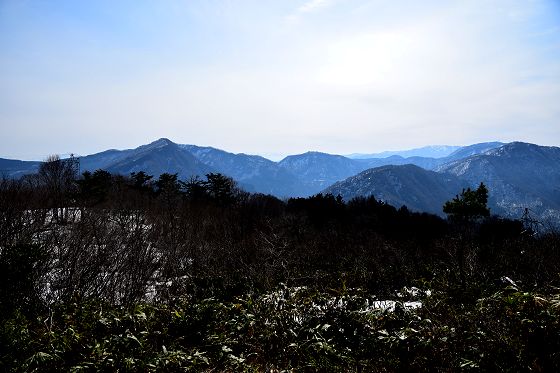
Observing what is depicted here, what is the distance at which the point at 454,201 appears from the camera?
29.0 metres

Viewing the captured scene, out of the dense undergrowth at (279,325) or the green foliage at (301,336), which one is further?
the dense undergrowth at (279,325)

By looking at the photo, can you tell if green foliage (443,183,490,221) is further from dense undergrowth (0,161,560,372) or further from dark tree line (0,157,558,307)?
dense undergrowth (0,161,560,372)

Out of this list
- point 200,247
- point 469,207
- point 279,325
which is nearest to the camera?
point 279,325

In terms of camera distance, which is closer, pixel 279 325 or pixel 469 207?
pixel 279 325

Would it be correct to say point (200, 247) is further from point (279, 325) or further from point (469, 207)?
point (469, 207)

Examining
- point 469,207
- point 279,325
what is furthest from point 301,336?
point 469,207

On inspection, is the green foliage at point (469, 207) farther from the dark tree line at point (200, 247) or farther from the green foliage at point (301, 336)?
the green foliage at point (301, 336)

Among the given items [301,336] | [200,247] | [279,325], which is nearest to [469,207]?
[200,247]

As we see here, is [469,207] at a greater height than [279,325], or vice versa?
[469,207]

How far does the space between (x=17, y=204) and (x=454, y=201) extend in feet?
95.4

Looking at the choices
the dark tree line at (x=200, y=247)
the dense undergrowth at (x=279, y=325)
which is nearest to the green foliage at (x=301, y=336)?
the dense undergrowth at (x=279, y=325)

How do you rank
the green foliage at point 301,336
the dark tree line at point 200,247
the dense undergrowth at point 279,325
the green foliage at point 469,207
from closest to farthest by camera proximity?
the green foliage at point 301,336, the dense undergrowth at point 279,325, the dark tree line at point 200,247, the green foliage at point 469,207

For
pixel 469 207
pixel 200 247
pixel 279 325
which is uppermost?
pixel 469 207

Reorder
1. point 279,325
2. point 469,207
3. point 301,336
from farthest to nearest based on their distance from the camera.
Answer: point 469,207 < point 279,325 < point 301,336
